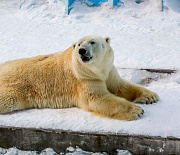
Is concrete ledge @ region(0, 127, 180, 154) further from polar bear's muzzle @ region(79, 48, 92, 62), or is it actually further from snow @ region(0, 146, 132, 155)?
polar bear's muzzle @ region(79, 48, 92, 62)

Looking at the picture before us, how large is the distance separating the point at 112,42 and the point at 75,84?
288cm

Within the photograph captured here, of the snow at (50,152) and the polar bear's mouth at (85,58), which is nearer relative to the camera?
the snow at (50,152)

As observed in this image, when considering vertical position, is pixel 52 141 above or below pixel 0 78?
below

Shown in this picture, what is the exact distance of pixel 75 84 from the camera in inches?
118

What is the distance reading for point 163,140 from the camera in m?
2.28

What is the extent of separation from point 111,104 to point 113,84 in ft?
1.65

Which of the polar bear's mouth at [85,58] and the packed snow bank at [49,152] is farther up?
the polar bear's mouth at [85,58]

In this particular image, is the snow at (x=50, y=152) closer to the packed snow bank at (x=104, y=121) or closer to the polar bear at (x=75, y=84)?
the packed snow bank at (x=104, y=121)

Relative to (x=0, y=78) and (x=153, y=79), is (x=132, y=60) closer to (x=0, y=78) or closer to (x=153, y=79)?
(x=153, y=79)

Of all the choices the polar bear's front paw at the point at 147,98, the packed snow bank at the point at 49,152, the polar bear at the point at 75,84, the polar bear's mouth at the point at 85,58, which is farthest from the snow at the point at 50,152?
the polar bear's mouth at the point at 85,58

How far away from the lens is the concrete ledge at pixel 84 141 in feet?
7.57

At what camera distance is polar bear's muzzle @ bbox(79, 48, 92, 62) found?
254 cm

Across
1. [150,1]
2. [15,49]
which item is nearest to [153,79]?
[15,49]

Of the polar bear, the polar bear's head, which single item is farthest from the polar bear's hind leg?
the polar bear's head
